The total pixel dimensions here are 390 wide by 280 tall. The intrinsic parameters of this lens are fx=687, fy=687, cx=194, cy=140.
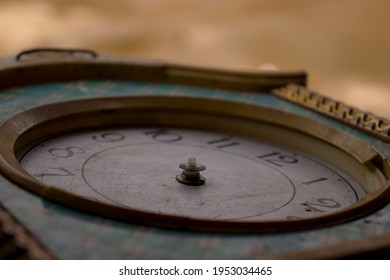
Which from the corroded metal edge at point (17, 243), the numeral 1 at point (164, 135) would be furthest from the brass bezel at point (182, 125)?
the corroded metal edge at point (17, 243)

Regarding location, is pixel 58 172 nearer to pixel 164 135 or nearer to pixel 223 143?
pixel 164 135

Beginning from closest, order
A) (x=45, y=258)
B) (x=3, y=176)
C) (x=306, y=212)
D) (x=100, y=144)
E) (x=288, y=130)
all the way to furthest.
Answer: (x=45, y=258) → (x=3, y=176) → (x=306, y=212) → (x=100, y=144) → (x=288, y=130)

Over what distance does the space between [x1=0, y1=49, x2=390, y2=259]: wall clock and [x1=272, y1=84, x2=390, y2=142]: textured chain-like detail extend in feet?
0.03

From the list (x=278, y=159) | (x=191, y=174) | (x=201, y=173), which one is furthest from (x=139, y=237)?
(x=278, y=159)

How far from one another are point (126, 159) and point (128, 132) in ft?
1.92

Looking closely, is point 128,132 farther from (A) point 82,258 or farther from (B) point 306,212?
(A) point 82,258

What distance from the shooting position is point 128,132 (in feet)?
15.5

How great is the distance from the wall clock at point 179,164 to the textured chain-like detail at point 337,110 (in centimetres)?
1

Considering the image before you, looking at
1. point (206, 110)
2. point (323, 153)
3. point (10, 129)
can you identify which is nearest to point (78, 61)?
point (206, 110)

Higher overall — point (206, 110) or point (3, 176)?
point (206, 110)

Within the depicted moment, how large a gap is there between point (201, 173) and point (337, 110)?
4.13 ft

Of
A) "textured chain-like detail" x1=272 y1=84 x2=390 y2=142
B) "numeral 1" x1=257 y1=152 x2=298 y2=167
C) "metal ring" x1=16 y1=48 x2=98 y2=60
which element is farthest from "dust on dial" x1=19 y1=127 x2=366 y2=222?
"metal ring" x1=16 y1=48 x2=98 y2=60

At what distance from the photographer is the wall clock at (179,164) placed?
9.01 ft

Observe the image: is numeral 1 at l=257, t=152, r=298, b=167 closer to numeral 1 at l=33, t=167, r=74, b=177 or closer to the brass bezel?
the brass bezel
